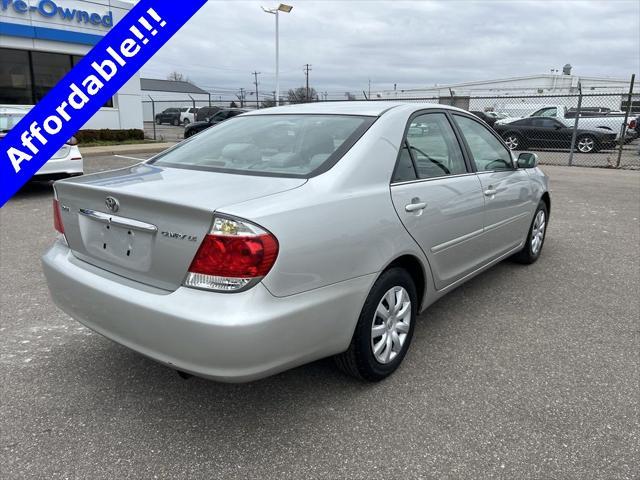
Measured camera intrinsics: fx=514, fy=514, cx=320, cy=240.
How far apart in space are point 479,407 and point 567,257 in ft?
11.2

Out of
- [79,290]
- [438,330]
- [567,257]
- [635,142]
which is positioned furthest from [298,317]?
[635,142]

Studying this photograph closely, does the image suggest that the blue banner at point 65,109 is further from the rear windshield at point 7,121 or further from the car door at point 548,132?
the car door at point 548,132

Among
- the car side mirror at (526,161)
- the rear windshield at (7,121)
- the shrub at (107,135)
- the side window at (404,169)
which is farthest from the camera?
the shrub at (107,135)

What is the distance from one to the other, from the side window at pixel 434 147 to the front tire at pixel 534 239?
1.74 m

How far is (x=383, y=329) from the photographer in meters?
2.90

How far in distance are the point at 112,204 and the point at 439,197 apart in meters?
1.91

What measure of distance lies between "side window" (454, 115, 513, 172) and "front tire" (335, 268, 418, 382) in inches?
Result: 55.6

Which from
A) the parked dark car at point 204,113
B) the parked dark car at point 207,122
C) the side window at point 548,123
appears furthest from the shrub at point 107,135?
the side window at point 548,123

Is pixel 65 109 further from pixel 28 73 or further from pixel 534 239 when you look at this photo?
pixel 28 73

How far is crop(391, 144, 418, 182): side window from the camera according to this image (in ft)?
9.77

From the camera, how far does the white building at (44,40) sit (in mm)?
16172

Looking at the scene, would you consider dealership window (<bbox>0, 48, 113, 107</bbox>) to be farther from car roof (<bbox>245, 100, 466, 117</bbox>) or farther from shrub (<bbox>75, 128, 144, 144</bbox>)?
car roof (<bbox>245, 100, 466, 117</bbox>)

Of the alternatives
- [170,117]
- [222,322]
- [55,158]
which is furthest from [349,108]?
[170,117]

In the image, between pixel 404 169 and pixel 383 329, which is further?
pixel 404 169
